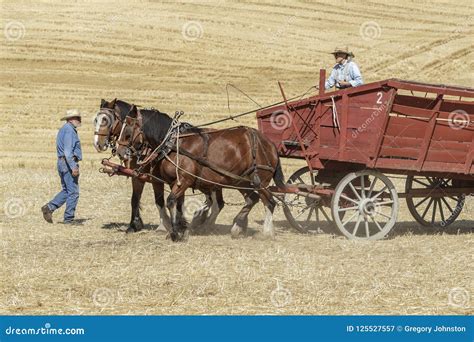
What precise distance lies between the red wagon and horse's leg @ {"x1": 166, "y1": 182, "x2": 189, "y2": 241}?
68.8 inches

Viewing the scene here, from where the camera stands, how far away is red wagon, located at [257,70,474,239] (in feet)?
40.0

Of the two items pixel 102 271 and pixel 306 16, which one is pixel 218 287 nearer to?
pixel 102 271

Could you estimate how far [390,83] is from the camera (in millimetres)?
11805

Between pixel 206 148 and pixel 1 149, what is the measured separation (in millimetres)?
15661

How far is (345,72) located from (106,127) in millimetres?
3619

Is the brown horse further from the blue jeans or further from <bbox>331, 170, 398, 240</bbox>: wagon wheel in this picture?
the blue jeans

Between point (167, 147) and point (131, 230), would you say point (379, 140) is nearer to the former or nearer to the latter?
point (167, 147)

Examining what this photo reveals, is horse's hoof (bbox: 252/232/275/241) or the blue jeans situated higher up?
the blue jeans

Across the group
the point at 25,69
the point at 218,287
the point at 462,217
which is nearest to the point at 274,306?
the point at 218,287

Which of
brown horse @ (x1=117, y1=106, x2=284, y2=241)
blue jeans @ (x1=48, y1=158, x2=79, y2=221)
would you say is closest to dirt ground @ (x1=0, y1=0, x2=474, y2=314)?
blue jeans @ (x1=48, y1=158, x2=79, y2=221)

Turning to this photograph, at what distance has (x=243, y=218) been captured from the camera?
12867 millimetres

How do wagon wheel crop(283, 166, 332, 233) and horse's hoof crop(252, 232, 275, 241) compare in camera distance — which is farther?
wagon wheel crop(283, 166, 332, 233)

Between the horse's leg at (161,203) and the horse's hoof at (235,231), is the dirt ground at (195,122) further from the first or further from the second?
the horse's leg at (161,203)

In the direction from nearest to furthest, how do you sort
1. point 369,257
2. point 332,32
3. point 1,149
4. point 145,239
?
point 369,257 → point 145,239 → point 1,149 → point 332,32
